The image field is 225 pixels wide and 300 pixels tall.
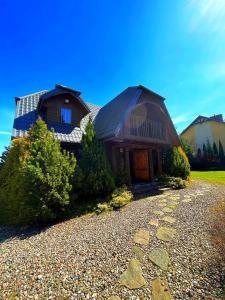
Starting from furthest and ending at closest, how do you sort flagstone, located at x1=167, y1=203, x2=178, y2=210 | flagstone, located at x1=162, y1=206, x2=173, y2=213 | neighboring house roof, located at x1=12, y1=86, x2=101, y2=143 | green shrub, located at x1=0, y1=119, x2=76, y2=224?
neighboring house roof, located at x1=12, y1=86, x2=101, y2=143
flagstone, located at x1=167, y1=203, x2=178, y2=210
flagstone, located at x1=162, y1=206, x2=173, y2=213
green shrub, located at x1=0, y1=119, x2=76, y2=224

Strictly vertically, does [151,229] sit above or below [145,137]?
below

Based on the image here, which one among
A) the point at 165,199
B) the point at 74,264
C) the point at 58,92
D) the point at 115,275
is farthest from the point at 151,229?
the point at 58,92

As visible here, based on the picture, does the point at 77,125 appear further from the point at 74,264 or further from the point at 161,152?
the point at 74,264

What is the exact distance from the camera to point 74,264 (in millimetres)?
3502

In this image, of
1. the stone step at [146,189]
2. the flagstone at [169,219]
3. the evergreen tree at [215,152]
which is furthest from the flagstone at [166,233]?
the evergreen tree at [215,152]

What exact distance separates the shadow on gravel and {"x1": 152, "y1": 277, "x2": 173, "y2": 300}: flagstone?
3.86 meters

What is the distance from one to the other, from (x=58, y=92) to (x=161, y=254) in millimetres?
10362

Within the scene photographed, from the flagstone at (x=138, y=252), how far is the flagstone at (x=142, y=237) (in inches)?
9.6

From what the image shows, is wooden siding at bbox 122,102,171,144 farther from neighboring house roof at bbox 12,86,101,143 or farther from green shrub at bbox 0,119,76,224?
green shrub at bbox 0,119,76,224

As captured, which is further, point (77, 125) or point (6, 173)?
point (77, 125)

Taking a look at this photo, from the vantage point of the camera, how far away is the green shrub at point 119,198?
707 centimetres

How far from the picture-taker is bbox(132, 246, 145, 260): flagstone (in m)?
3.69

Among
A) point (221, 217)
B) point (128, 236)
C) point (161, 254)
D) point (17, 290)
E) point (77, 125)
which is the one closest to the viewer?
point (17, 290)

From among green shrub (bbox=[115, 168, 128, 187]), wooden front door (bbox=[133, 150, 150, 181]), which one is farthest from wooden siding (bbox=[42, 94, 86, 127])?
wooden front door (bbox=[133, 150, 150, 181])
